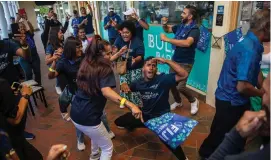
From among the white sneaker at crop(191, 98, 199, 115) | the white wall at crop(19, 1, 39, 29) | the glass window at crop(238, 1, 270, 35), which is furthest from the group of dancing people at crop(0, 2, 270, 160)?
the white wall at crop(19, 1, 39, 29)

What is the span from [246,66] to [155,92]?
1080mm

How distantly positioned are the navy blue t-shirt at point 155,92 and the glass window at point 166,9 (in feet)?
6.48

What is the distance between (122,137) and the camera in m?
3.27

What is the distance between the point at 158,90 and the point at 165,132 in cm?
49

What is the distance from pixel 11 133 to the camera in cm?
186

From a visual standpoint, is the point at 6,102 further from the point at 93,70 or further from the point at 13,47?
the point at 13,47

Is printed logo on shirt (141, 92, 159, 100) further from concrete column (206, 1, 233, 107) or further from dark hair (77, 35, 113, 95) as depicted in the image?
concrete column (206, 1, 233, 107)

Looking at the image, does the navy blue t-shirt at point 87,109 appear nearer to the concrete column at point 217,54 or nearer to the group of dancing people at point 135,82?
the group of dancing people at point 135,82

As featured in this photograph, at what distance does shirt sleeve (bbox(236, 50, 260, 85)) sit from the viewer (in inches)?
69.5

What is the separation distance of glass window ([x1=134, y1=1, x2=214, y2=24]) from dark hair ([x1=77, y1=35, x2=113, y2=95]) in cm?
253

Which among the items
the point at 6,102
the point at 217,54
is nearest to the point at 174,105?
the point at 217,54

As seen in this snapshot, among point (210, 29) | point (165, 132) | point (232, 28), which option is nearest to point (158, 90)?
point (165, 132)

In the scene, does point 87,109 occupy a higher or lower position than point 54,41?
lower

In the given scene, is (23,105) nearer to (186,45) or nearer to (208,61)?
(186,45)
